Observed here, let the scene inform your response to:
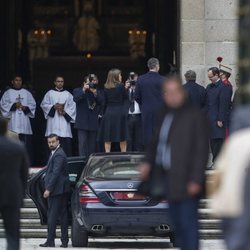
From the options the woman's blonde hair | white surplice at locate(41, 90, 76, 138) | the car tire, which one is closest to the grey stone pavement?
the car tire

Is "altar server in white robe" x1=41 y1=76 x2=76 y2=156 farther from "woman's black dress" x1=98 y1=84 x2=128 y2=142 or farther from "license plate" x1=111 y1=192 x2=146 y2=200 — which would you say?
"license plate" x1=111 y1=192 x2=146 y2=200

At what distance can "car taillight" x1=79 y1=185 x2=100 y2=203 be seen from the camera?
810 inches

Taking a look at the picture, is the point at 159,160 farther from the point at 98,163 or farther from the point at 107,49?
the point at 107,49

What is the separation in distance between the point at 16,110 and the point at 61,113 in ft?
3.19

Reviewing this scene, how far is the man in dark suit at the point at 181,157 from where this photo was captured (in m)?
12.6

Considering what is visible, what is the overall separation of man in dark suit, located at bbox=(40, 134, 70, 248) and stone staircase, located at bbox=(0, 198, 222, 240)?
1.84 m

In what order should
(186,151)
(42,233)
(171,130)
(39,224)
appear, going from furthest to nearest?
(39,224) < (42,233) < (171,130) < (186,151)

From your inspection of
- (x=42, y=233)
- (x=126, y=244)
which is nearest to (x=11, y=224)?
(x=126, y=244)

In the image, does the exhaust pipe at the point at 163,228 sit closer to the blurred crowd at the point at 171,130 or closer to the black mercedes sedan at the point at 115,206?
the black mercedes sedan at the point at 115,206

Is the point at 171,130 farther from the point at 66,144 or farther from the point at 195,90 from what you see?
the point at 66,144

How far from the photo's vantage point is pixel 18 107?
2712 cm

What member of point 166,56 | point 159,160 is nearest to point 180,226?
point 159,160

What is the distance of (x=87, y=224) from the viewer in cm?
2050

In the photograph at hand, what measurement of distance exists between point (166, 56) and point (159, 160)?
23.1 metres
